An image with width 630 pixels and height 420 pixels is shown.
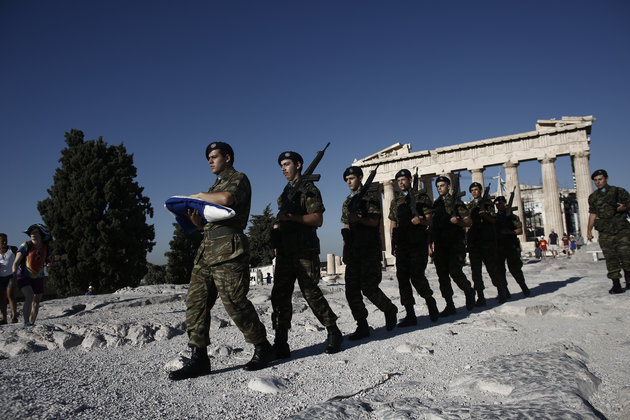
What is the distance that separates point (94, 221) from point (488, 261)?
18246mm

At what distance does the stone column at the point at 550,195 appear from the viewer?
2522cm

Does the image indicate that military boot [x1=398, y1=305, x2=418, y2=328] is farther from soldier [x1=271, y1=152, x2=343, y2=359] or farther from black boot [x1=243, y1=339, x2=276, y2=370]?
black boot [x1=243, y1=339, x2=276, y2=370]

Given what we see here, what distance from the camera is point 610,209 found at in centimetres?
598

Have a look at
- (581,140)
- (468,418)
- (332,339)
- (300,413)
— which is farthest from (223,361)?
(581,140)

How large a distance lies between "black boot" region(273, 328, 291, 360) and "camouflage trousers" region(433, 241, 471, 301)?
9.36ft

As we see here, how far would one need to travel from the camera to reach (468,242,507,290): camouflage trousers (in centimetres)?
637

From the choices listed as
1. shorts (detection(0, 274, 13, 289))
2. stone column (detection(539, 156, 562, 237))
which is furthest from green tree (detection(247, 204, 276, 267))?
shorts (detection(0, 274, 13, 289))

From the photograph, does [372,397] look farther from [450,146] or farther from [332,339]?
[450,146]

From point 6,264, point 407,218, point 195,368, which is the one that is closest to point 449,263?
point 407,218

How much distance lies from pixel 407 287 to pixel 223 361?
97.0 inches

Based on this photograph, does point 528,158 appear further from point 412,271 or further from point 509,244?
point 412,271

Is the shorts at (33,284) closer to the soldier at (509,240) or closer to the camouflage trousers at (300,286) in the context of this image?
the camouflage trousers at (300,286)

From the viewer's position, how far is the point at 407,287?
15.5 ft

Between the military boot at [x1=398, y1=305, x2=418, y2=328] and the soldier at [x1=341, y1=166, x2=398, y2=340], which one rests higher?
the soldier at [x1=341, y1=166, x2=398, y2=340]
